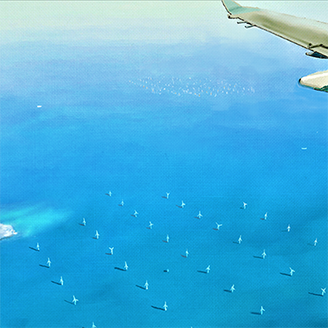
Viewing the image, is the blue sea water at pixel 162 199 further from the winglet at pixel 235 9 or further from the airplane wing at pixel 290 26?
the winglet at pixel 235 9

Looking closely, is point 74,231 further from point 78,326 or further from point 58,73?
point 58,73

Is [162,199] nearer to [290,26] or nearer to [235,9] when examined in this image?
[290,26]

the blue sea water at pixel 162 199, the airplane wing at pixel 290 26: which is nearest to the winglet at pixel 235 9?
the airplane wing at pixel 290 26

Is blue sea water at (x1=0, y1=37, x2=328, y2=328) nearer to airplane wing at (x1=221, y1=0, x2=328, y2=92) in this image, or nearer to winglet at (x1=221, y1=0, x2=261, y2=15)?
airplane wing at (x1=221, y1=0, x2=328, y2=92)

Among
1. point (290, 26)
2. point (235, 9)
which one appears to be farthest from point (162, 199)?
point (235, 9)

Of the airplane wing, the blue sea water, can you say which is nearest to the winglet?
the airplane wing
